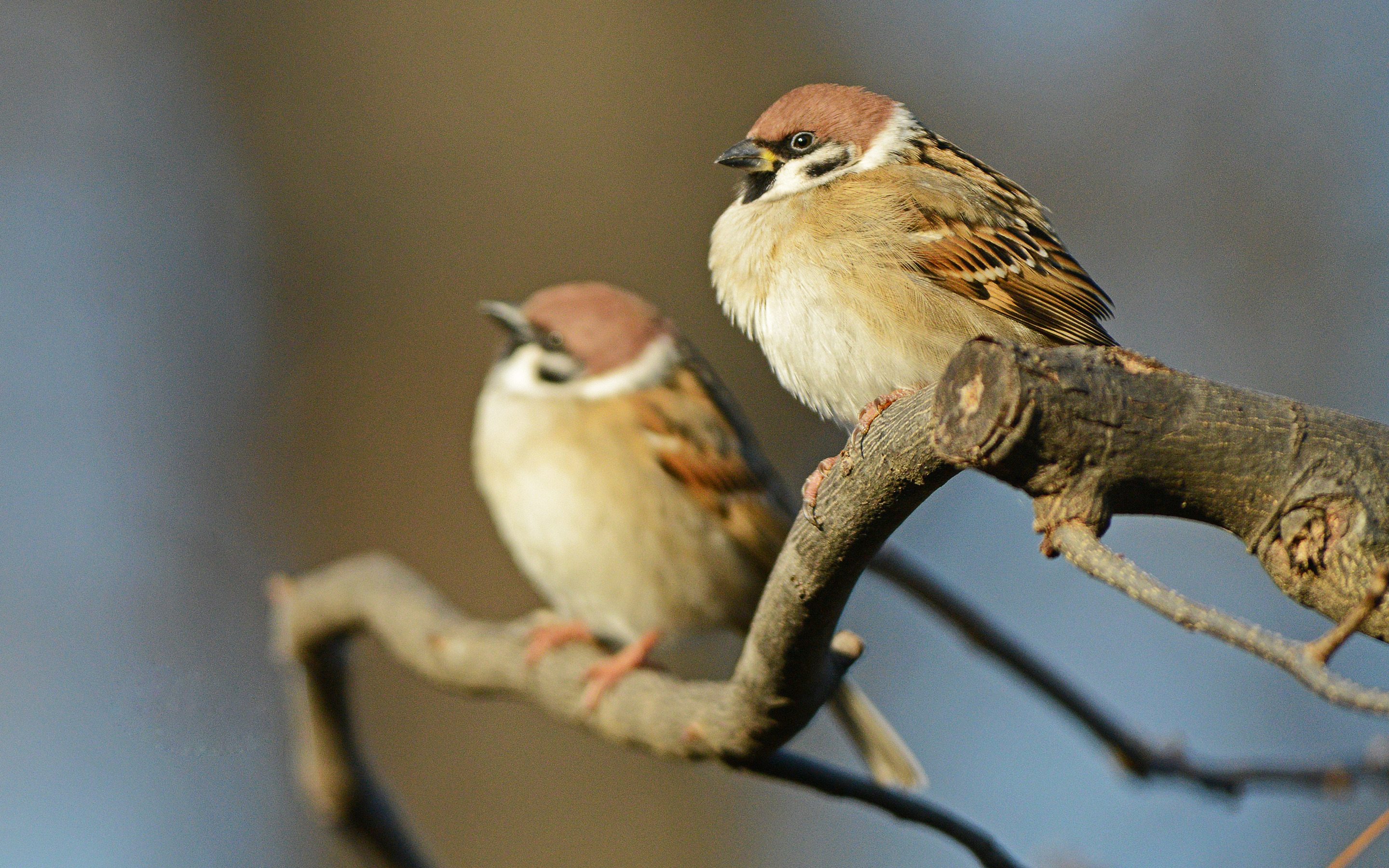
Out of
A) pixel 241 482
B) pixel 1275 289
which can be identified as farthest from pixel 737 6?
pixel 241 482

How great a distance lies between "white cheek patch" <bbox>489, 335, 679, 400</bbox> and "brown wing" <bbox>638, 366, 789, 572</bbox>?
0.06m

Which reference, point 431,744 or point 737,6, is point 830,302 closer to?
point 431,744

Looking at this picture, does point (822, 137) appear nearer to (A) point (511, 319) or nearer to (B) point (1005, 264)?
(B) point (1005, 264)

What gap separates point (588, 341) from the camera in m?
3.75

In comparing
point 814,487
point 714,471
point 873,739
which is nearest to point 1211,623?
point 814,487

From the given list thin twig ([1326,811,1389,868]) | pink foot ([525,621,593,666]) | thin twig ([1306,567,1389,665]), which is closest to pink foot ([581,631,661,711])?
pink foot ([525,621,593,666])

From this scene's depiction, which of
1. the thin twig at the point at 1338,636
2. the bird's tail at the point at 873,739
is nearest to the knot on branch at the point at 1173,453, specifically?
the thin twig at the point at 1338,636

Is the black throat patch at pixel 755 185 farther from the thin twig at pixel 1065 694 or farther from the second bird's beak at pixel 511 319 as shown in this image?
the second bird's beak at pixel 511 319

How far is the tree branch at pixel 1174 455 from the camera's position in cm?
137

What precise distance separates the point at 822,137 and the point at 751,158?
157 millimetres

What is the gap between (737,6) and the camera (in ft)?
18.6

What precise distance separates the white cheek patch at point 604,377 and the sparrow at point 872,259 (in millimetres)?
1055

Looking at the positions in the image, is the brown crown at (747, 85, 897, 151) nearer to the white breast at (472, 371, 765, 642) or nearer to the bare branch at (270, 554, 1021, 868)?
the white breast at (472, 371, 765, 642)

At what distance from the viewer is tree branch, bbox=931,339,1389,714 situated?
54.1 inches
